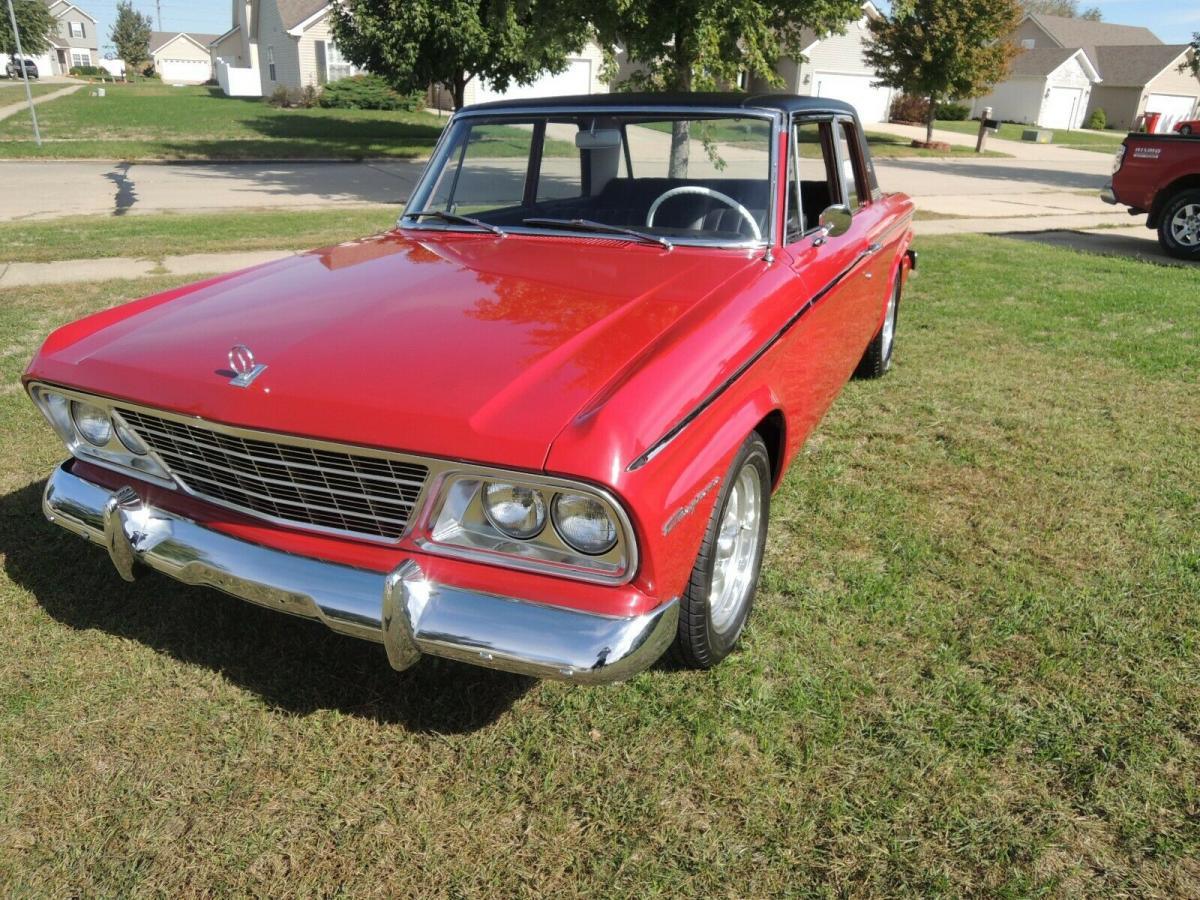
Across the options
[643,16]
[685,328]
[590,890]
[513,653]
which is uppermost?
[643,16]

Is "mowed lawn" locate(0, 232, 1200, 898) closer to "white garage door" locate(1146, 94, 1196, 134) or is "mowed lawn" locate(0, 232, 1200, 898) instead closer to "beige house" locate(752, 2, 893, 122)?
"beige house" locate(752, 2, 893, 122)

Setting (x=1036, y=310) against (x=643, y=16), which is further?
(x=643, y=16)

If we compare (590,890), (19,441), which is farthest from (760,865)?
(19,441)

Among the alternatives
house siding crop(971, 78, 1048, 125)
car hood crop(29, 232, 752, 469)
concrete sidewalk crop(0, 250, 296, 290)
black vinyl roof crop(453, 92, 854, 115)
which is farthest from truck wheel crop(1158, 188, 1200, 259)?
house siding crop(971, 78, 1048, 125)

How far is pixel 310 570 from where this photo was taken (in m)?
2.15

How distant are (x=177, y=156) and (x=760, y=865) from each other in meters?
20.1

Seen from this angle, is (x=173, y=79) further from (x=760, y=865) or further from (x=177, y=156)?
(x=760, y=865)

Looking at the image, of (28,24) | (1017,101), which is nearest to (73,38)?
(28,24)

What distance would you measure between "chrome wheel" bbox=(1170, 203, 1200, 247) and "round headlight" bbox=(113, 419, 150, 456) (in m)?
10.6

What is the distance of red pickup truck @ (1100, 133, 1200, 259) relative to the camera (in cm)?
921

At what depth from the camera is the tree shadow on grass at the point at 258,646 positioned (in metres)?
2.54

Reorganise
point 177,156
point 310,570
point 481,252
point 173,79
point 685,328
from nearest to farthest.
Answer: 1. point 310,570
2. point 685,328
3. point 481,252
4. point 177,156
5. point 173,79

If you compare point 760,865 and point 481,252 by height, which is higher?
point 481,252

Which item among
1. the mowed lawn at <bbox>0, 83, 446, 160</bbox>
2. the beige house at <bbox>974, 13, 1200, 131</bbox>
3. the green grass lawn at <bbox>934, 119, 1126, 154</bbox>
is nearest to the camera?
the mowed lawn at <bbox>0, 83, 446, 160</bbox>
